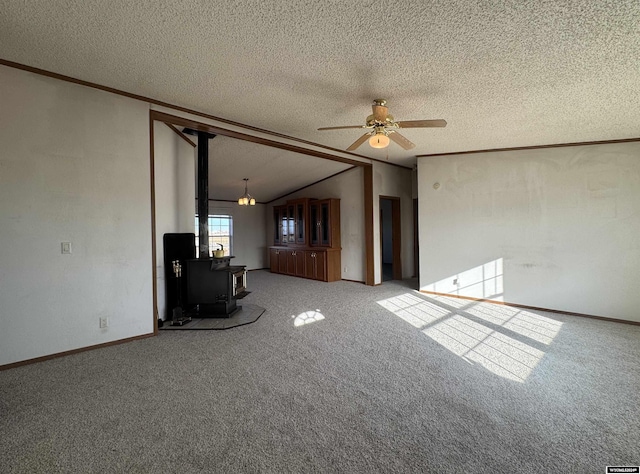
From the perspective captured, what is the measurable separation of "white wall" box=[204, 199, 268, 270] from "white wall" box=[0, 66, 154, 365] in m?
5.43

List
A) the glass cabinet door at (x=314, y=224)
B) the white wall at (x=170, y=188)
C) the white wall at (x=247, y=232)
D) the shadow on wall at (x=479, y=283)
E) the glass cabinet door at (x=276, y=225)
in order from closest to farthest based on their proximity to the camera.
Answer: the white wall at (x=170, y=188) → the shadow on wall at (x=479, y=283) → the glass cabinet door at (x=314, y=224) → the glass cabinet door at (x=276, y=225) → the white wall at (x=247, y=232)

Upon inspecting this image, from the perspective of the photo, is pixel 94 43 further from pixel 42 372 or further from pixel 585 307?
pixel 585 307

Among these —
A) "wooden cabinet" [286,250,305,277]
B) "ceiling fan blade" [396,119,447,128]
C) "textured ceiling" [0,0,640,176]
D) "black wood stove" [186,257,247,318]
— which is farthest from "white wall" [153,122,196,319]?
"wooden cabinet" [286,250,305,277]

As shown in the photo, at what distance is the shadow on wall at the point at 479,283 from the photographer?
4730mm

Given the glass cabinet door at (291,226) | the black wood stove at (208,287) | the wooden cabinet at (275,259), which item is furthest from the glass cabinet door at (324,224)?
the black wood stove at (208,287)

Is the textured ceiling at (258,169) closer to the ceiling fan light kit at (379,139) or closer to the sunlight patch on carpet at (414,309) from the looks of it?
the ceiling fan light kit at (379,139)

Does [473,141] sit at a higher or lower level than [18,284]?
higher

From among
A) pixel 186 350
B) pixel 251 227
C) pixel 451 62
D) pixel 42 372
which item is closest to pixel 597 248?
pixel 451 62

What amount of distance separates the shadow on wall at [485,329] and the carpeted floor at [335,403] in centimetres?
3

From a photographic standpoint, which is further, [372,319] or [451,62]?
[372,319]

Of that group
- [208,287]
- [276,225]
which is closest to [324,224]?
[276,225]

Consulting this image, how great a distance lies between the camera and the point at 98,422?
1.84 meters

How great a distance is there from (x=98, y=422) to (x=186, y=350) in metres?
1.12

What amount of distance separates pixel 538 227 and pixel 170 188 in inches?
217
